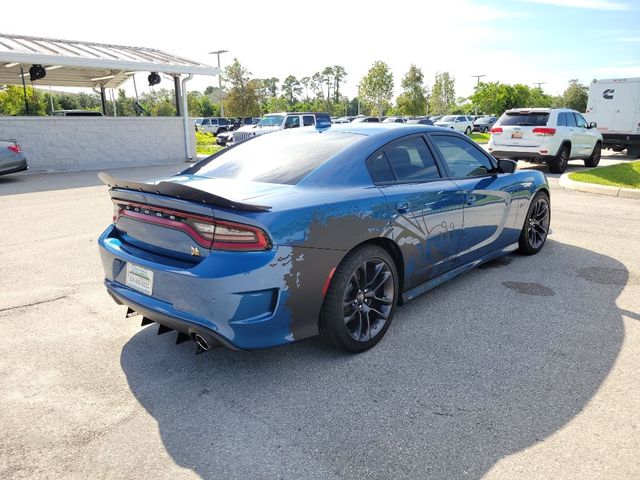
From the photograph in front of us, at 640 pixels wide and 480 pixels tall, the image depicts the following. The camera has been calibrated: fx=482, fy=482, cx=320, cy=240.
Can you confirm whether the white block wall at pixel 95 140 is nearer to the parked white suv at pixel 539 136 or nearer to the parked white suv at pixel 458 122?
the parked white suv at pixel 539 136

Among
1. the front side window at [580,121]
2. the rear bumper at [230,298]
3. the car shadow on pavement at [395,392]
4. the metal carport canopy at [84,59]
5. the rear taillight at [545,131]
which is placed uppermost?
the metal carport canopy at [84,59]

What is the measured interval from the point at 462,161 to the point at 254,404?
2901 millimetres

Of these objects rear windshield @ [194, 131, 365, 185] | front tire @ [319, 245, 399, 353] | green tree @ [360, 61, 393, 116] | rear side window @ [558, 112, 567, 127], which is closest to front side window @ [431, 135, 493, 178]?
rear windshield @ [194, 131, 365, 185]

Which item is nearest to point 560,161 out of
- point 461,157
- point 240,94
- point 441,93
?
point 461,157

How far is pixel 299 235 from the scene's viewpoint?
279 cm

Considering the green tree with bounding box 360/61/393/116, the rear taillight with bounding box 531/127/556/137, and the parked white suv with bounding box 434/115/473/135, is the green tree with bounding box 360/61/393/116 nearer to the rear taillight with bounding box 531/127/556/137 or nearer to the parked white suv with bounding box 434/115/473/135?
the parked white suv with bounding box 434/115/473/135

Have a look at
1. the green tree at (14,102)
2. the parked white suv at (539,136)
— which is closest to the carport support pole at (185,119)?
the parked white suv at (539,136)

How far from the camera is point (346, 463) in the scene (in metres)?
2.29

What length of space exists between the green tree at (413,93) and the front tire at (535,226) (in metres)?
52.1

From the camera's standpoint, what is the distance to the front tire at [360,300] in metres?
3.06

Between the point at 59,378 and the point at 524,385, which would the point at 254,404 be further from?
the point at 524,385

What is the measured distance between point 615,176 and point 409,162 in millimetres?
9779

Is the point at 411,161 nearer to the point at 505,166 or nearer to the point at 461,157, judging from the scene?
the point at 461,157

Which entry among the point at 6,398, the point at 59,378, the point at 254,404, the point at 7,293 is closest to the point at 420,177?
the point at 254,404
